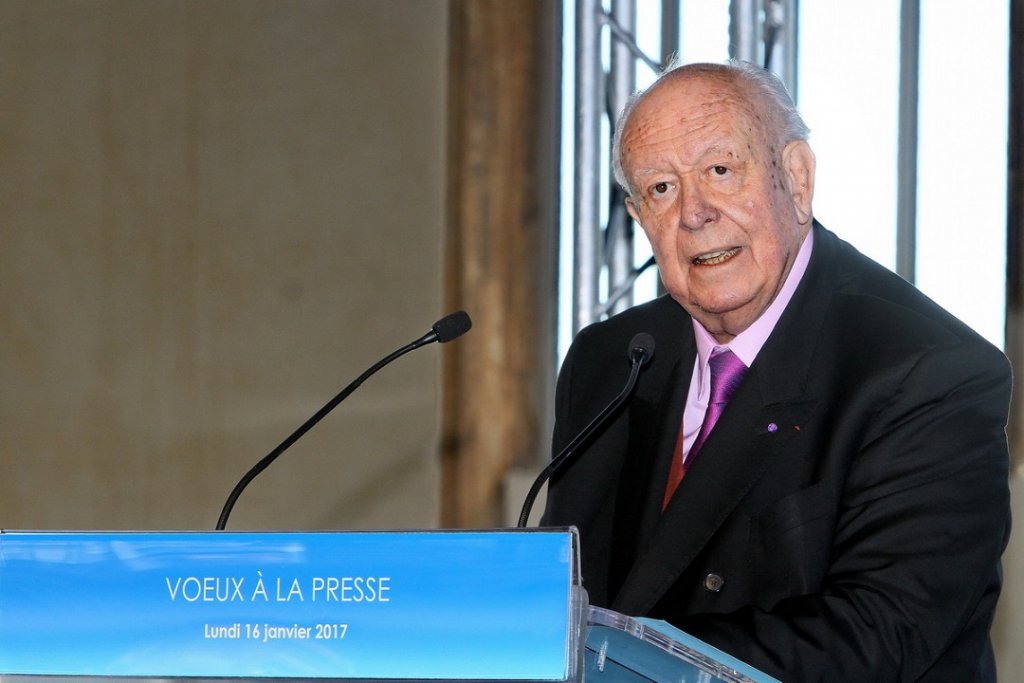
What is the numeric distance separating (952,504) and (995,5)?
2126 mm

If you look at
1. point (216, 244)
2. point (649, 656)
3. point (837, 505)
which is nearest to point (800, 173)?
point (837, 505)

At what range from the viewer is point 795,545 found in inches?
66.0

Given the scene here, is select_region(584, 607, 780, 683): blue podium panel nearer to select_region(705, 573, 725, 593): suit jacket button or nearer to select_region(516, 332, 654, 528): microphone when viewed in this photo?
select_region(516, 332, 654, 528): microphone

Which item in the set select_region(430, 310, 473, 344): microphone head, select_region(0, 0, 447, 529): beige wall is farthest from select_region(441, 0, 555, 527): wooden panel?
select_region(430, 310, 473, 344): microphone head

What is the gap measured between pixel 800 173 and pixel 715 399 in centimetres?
36

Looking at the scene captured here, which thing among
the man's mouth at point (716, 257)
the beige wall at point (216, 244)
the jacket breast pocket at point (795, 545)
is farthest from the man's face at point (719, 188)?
the beige wall at point (216, 244)

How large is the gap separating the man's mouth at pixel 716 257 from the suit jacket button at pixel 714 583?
47 centimetres

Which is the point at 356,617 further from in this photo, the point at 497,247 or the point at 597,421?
the point at 497,247

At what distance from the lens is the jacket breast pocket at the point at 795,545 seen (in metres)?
1.67

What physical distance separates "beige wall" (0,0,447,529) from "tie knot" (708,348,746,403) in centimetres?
246

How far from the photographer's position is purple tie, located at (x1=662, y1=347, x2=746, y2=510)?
6.45 ft

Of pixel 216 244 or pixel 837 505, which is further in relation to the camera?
pixel 216 244

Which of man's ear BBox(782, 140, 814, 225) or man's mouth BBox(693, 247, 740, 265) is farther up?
man's ear BBox(782, 140, 814, 225)

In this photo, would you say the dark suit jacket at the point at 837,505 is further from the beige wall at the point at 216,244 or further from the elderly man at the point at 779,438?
the beige wall at the point at 216,244
